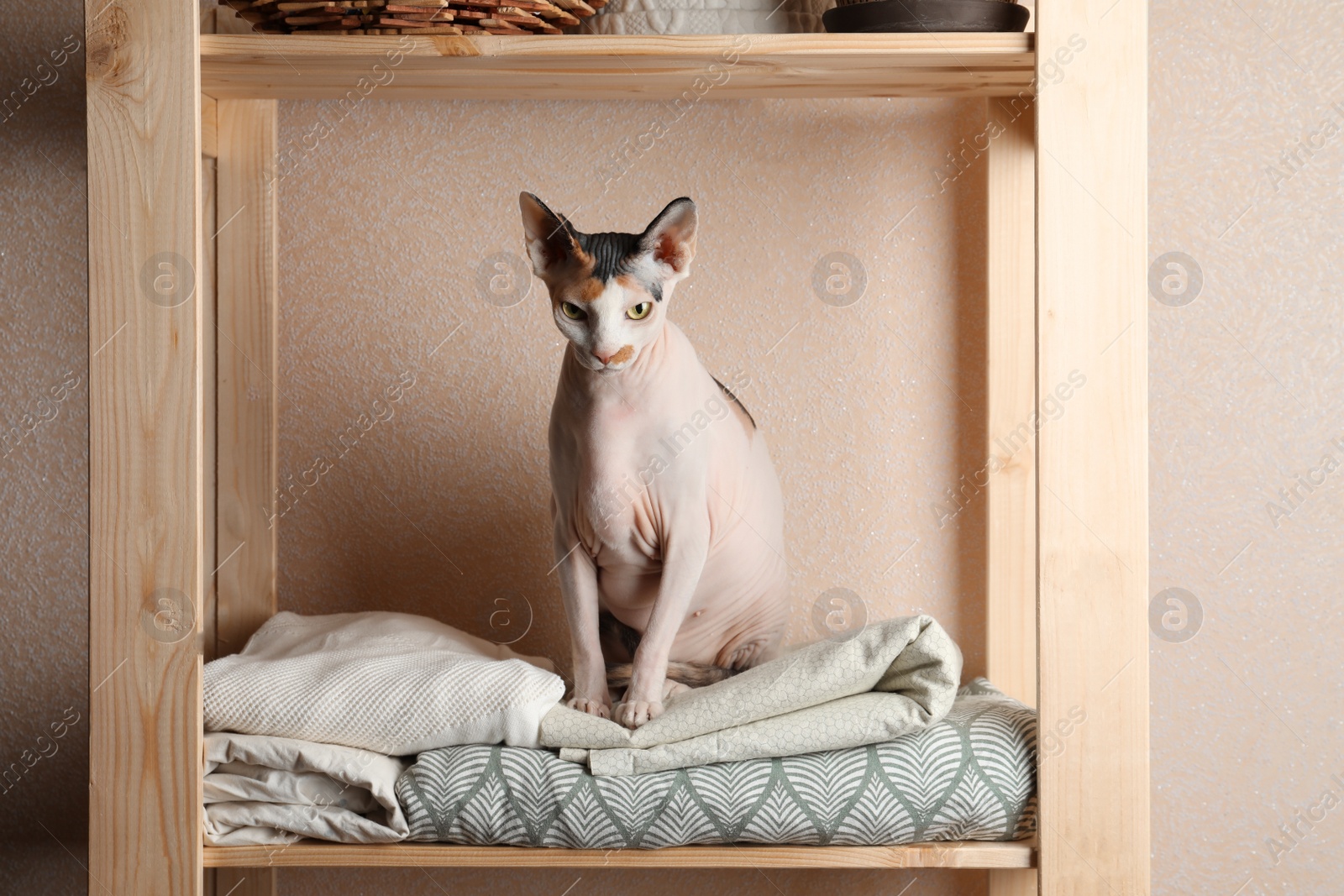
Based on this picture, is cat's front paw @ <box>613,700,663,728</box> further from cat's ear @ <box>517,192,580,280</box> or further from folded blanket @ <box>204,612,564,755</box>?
cat's ear @ <box>517,192,580,280</box>

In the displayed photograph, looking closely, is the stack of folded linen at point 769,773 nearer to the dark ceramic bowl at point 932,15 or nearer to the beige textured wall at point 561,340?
the beige textured wall at point 561,340

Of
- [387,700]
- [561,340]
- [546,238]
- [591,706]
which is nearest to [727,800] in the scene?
[591,706]

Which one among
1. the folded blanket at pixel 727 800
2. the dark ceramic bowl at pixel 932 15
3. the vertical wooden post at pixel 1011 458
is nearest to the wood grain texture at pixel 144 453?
the folded blanket at pixel 727 800

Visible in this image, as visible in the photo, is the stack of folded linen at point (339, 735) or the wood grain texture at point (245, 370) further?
the wood grain texture at point (245, 370)

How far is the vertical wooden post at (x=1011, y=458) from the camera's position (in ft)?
3.95

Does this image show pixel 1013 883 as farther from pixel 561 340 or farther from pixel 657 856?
pixel 561 340

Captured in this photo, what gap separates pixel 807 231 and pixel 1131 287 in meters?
0.48

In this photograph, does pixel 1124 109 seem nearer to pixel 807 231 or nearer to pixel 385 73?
pixel 807 231

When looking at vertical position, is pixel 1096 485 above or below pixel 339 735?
above

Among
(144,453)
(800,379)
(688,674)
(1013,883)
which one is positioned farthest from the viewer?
(800,379)

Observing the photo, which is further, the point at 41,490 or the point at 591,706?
the point at 41,490

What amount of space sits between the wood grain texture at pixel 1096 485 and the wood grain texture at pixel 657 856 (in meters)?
0.06

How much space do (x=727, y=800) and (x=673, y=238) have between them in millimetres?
490

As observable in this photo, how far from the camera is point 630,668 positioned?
107 centimetres
